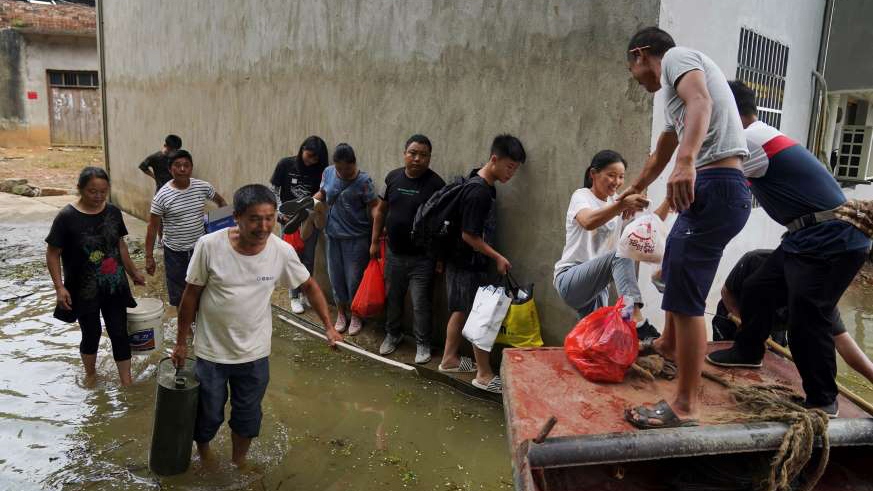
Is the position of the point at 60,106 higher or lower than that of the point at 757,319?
higher

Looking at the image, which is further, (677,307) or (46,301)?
(46,301)

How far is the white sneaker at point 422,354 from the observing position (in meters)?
5.52

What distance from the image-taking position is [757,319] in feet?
10.3

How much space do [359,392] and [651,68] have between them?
11.1ft

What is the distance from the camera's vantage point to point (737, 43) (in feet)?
16.3

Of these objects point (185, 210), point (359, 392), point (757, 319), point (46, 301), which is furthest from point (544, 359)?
point (46, 301)

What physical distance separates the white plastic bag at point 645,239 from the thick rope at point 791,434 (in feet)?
2.85

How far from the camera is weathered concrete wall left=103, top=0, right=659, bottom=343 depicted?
14.5 feet

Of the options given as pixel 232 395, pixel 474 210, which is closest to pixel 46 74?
pixel 474 210

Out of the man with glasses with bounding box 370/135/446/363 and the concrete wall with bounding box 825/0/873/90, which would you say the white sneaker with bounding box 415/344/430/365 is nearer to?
the man with glasses with bounding box 370/135/446/363

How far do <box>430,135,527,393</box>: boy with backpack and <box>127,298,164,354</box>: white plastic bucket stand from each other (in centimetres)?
221

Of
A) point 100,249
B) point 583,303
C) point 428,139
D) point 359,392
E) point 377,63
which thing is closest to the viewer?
point 583,303

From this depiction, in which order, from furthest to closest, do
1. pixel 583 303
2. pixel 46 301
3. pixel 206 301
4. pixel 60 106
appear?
1. pixel 60 106
2. pixel 46 301
3. pixel 583 303
4. pixel 206 301

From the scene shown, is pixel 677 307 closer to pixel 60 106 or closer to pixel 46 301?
pixel 46 301
